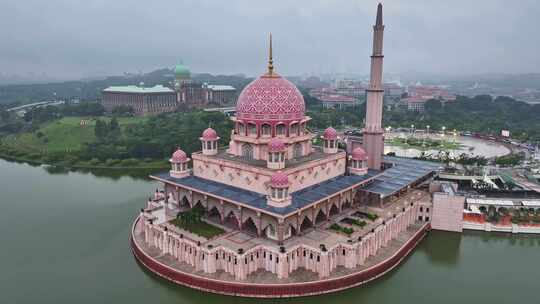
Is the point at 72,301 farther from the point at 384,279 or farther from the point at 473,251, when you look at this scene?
the point at 473,251

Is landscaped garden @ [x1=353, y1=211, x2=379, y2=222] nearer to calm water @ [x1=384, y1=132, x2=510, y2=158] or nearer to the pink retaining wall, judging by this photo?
the pink retaining wall

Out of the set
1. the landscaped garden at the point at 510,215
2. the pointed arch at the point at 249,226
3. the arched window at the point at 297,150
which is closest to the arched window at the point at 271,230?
the pointed arch at the point at 249,226

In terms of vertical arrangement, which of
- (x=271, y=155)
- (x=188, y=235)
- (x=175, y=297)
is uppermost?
(x=271, y=155)

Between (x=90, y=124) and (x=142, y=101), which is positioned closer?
(x=90, y=124)

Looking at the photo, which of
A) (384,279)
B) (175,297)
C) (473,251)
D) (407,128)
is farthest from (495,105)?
(175,297)

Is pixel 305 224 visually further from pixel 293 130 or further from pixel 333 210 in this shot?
pixel 293 130

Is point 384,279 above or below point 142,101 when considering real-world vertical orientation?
below

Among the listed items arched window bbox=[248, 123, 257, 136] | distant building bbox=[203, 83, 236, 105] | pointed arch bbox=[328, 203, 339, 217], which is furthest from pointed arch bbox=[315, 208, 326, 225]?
distant building bbox=[203, 83, 236, 105]
